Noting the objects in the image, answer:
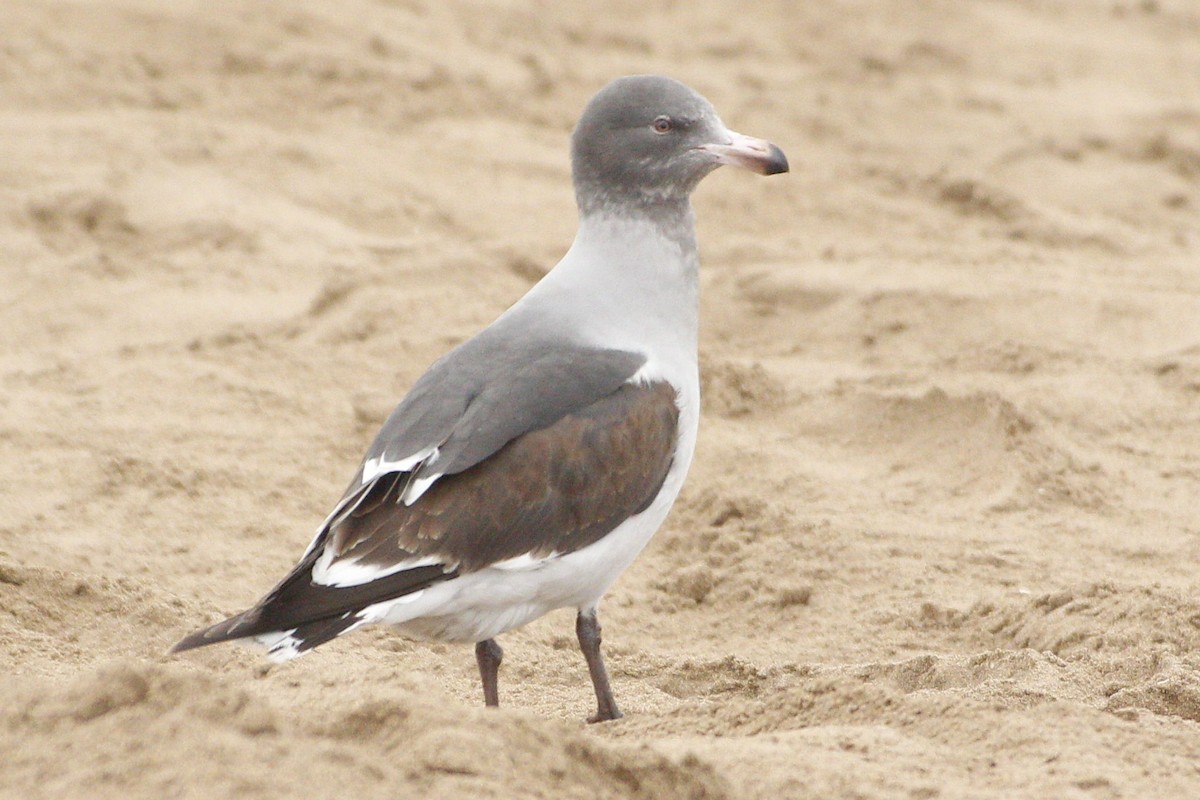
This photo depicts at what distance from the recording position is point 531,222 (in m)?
7.91

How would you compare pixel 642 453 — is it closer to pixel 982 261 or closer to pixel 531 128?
pixel 982 261

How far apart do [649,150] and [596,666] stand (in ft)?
4.72

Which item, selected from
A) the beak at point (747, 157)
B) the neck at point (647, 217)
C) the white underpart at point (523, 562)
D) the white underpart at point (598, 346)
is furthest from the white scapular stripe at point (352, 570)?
the beak at point (747, 157)

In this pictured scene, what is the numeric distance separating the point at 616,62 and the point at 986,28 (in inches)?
107

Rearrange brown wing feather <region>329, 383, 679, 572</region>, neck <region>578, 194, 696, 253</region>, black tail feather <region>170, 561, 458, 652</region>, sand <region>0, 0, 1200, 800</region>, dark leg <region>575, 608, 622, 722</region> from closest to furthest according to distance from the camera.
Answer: sand <region>0, 0, 1200, 800</region> < black tail feather <region>170, 561, 458, 652</region> < brown wing feather <region>329, 383, 679, 572</region> < dark leg <region>575, 608, 622, 722</region> < neck <region>578, 194, 696, 253</region>

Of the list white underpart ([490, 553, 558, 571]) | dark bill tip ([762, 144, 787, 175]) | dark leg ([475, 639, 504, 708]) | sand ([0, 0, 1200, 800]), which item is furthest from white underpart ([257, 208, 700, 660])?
dark bill tip ([762, 144, 787, 175])

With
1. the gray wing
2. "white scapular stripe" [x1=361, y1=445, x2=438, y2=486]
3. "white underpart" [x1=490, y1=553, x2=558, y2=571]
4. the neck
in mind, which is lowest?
"white underpart" [x1=490, y1=553, x2=558, y2=571]

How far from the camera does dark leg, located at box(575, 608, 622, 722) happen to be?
4.30 m

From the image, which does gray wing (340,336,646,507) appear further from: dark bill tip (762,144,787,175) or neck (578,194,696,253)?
dark bill tip (762,144,787,175)

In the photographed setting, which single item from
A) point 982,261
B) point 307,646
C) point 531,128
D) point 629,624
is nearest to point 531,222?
point 531,128

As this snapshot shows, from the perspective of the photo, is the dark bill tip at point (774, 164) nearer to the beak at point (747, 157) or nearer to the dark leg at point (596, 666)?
the beak at point (747, 157)

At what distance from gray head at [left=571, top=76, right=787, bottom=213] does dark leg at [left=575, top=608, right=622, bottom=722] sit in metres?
1.16

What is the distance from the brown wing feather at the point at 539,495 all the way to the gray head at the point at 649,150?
2.22ft

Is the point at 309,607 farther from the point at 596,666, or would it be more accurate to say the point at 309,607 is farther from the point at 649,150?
the point at 649,150
